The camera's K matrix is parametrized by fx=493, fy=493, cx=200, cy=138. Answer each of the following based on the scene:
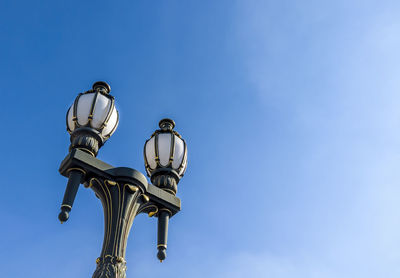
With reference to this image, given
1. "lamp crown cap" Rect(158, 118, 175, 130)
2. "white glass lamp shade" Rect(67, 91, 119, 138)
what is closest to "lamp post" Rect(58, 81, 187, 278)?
"white glass lamp shade" Rect(67, 91, 119, 138)

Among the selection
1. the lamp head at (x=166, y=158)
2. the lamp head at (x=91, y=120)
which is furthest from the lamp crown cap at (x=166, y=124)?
the lamp head at (x=91, y=120)

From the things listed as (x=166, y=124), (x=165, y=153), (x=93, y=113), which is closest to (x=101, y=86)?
(x=93, y=113)

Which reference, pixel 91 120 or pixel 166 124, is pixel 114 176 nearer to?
pixel 91 120

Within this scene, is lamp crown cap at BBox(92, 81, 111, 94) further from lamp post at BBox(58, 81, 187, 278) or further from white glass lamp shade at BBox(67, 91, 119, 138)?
white glass lamp shade at BBox(67, 91, 119, 138)

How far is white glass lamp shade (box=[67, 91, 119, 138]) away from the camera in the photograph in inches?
228

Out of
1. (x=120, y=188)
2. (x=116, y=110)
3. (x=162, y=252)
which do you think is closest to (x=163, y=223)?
(x=162, y=252)

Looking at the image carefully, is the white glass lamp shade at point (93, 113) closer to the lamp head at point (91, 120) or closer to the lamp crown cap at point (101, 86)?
the lamp head at point (91, 120)

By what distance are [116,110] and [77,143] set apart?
89 cm

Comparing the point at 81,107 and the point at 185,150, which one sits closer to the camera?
the point at 81,107

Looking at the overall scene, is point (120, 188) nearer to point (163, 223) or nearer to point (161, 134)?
point (163, 223)

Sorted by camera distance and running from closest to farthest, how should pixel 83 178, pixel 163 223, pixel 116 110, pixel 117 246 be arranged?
pixel 117 246 < pixel 83 178 < pixel 163 223 < pixel 116 110

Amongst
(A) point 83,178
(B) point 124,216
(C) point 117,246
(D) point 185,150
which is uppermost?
(D) point 185,150

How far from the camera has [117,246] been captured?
4973 millimetres

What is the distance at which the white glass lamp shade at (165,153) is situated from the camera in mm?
6160
